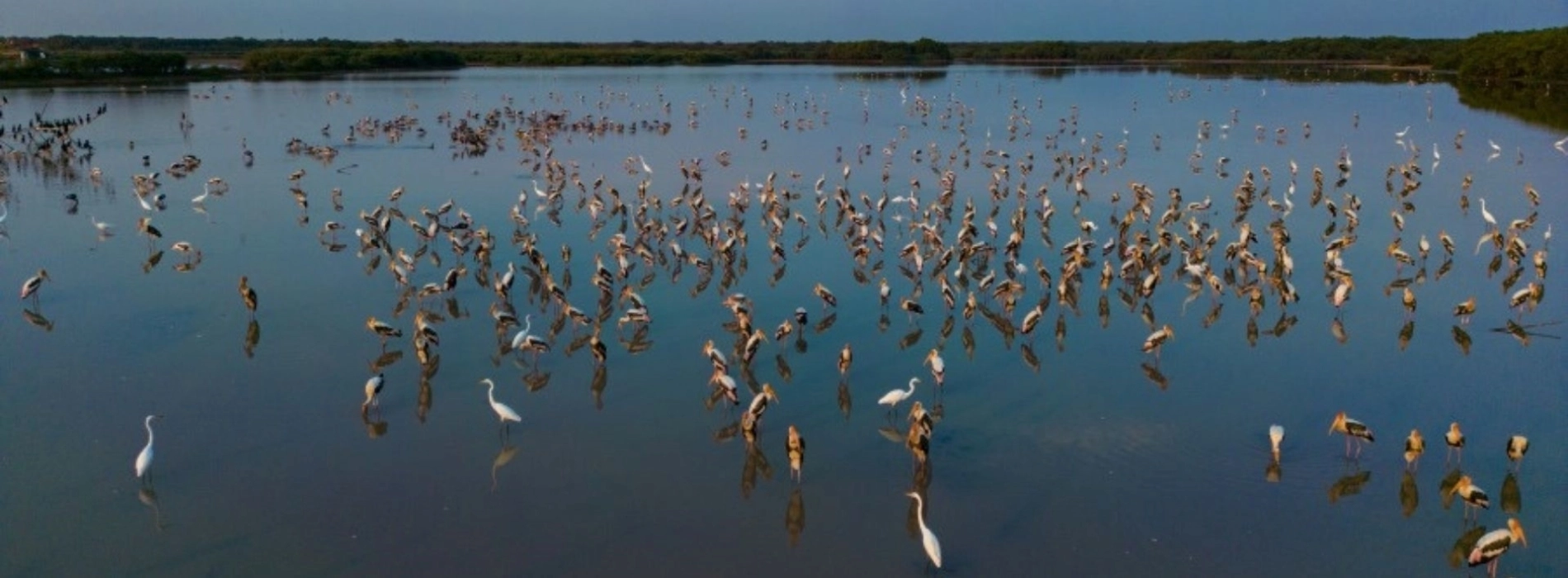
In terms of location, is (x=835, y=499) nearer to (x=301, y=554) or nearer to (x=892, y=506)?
(x=892, y=506)

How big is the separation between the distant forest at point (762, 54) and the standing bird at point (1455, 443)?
46.4 metres

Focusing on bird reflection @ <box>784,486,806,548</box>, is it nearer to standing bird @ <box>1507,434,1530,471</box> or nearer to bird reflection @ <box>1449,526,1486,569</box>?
bird reflection @ <box>1449,526,1486,569</box>

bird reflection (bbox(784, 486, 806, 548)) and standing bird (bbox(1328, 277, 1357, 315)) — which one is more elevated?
standing bird (bbox(1328, 277, 1357, 315))

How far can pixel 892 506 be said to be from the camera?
7266 millimetres

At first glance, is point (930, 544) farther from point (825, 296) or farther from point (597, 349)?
point (825, 296)

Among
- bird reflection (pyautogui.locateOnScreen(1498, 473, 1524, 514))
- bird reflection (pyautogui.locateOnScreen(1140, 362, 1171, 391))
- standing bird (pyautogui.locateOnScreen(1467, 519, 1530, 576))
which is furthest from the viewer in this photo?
bird reflection (pyautogui.locateOnScreen(1140, 362, 1171, 391))

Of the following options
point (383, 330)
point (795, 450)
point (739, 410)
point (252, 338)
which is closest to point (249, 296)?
point (252, 338)

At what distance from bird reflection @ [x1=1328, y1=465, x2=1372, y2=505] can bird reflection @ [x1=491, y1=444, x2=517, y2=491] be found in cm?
525

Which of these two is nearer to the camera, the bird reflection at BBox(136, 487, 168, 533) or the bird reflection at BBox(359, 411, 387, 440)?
the bird reflection at BBox(136, 487, 168, 533)

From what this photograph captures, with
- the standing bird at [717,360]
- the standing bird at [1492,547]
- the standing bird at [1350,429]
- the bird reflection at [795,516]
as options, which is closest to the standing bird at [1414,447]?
the standing bird at [1350,429]

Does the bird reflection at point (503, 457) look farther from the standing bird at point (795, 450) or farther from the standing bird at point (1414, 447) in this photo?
the standing bird at point (1414, 447)

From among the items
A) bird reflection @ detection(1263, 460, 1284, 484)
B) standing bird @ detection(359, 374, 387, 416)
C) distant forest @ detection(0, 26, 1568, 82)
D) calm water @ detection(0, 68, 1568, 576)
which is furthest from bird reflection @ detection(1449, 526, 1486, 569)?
distant forest @ detection(0, 26, 1568, 82)

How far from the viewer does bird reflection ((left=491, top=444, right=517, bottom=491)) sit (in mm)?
7848

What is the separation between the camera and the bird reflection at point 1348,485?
748cm
